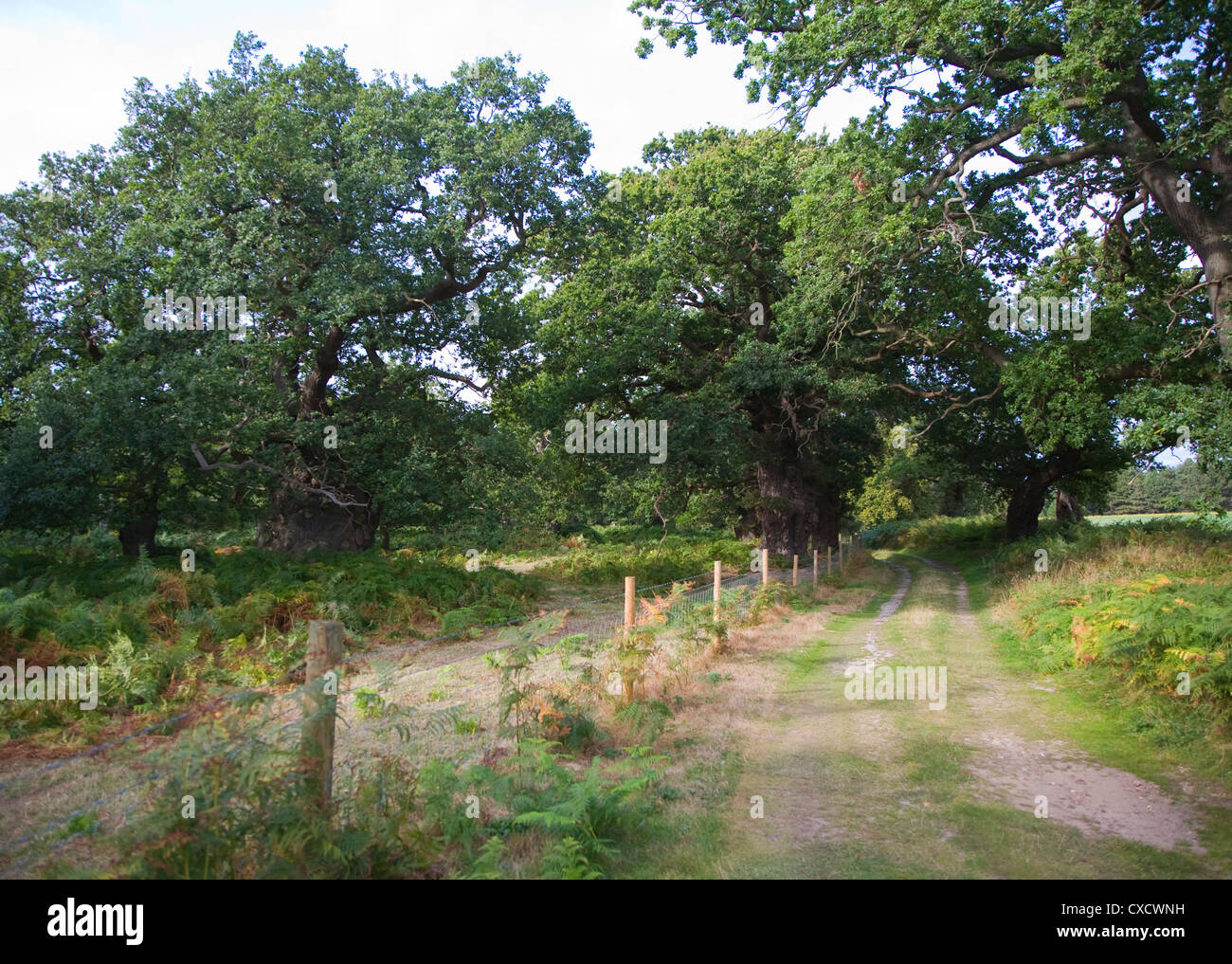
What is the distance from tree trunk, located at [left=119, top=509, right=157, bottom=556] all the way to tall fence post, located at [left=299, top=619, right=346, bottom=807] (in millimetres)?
14593

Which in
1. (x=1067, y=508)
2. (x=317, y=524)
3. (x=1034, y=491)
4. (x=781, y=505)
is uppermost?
(x=1034, y=491)

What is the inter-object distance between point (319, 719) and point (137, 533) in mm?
15440

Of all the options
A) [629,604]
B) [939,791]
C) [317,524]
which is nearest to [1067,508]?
[317,524]

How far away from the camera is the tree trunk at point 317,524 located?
62.5 ft

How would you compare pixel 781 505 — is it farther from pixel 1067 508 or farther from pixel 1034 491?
pixel 1067 508

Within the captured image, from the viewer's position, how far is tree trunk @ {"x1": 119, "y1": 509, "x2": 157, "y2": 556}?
54.6 ft

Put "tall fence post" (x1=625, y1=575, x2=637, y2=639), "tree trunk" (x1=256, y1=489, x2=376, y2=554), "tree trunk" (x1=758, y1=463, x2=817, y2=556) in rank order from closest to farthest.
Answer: "tall fence post" (x1=625, y1=575, x2=637, y2=639) → "tree trunk" (x1=256, y1=489, x2=376, y2=554) → "tree trunk" (x1=758, y1=463, x2=817, y2=556)

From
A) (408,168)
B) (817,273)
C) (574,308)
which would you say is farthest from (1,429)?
(817,273)

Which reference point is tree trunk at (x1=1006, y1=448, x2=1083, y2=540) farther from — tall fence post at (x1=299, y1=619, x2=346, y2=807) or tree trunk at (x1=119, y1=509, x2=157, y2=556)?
tall fence post at (x1=299, y1=619, x2=346, y2=807)

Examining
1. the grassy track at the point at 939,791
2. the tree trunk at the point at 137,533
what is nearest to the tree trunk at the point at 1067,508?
the grassy track at the point at 939,791

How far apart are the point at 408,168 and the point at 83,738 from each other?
1377 centimetres

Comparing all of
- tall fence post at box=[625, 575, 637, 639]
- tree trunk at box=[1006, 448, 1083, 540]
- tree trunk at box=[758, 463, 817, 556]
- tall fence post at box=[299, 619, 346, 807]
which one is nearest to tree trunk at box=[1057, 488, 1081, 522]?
tree trunk at box=[1006, 448, 1083, 540]

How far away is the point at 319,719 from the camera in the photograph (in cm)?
432

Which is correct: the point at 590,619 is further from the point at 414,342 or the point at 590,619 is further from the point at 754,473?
the point at 754,473
